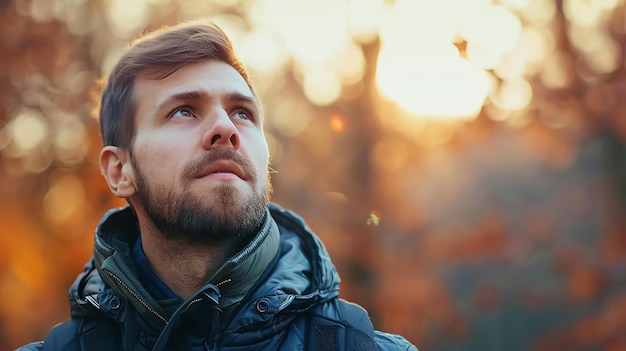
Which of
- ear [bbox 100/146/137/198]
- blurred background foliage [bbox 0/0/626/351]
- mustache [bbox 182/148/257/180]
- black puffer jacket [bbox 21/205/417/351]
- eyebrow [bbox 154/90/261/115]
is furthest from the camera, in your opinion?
blurred background foliage [bbox 0/0/626/351]

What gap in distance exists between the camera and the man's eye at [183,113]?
2.62m

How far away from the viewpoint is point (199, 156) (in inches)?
97.4

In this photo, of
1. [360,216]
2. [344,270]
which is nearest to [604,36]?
[360,216]

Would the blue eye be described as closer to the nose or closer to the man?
the man

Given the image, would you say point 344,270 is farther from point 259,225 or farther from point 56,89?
point 259,225

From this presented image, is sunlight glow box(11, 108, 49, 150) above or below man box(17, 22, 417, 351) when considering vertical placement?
below

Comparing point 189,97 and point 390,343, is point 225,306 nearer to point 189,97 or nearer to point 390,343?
point 390,343

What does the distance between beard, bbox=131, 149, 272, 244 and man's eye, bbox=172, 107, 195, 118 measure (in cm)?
24

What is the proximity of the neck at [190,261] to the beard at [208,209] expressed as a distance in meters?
0.04

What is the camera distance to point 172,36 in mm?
2814

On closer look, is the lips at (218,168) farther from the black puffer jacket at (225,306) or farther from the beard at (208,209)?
the black puffer jacket at (225,306)

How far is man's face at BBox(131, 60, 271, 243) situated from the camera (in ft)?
8.04

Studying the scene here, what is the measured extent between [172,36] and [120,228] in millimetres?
878

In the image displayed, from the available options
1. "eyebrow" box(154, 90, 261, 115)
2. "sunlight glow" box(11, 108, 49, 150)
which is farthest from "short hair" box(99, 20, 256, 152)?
"sunlight glow" box(11, 108, 49, 150)
